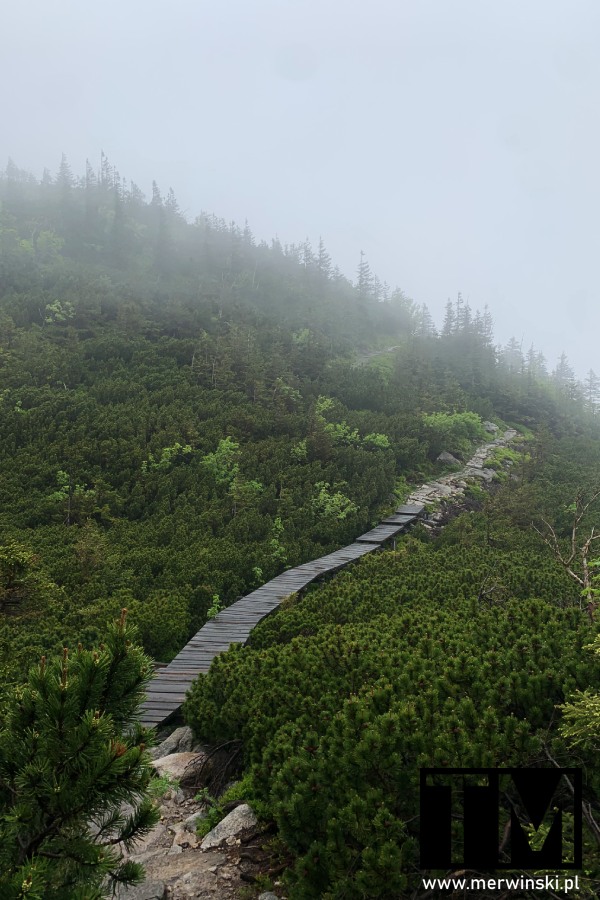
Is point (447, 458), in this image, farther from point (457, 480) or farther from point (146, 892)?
point (146, 892)

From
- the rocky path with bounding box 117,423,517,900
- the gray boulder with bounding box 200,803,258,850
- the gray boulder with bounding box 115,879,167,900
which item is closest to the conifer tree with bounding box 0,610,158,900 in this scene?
the rocky path with bounding box 117,423,517,900

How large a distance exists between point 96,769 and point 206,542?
11.5 meters

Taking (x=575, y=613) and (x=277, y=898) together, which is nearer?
(x=277, y=898)

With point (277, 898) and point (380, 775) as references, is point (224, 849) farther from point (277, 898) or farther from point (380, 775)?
point (380, 775)

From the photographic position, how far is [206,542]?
1391 cm

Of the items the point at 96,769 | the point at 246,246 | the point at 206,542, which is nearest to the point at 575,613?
the point at 96,769

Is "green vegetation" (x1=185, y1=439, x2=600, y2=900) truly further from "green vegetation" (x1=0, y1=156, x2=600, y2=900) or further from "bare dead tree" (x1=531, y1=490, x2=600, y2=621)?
"bare dead tree" (x1=531, y1=490, x2=600, y2=621)

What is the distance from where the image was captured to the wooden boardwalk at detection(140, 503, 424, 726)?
732cm

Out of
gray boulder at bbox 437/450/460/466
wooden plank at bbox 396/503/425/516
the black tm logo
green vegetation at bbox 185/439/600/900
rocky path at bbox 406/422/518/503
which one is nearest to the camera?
the black tm logo

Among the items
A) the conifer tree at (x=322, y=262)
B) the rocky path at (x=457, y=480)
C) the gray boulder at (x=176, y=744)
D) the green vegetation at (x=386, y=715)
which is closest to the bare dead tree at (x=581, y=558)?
the green vegetation at (x=386, y=715)

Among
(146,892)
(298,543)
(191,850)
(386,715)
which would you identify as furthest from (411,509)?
(146,892)

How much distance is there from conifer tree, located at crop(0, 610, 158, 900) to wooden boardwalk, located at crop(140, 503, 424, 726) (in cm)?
165

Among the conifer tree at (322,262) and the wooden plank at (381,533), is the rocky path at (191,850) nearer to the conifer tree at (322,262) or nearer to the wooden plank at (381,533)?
the wooden plank at (381,533)

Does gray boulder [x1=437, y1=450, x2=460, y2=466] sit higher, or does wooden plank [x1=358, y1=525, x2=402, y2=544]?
gray boulder [x1=437, y1=450, x2=460, y2=466]
